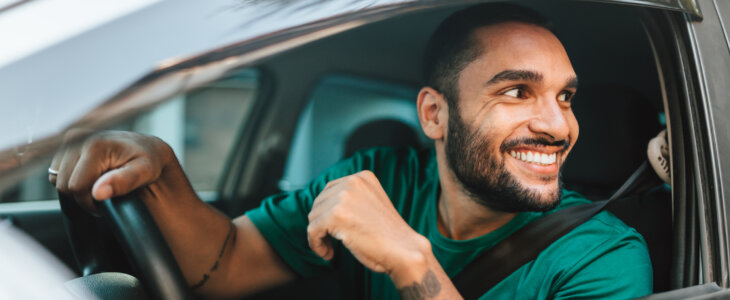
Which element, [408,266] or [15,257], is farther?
[408,266]

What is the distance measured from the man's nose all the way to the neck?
0.94 feet

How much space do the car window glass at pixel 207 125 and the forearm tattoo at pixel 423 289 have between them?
1667 millimetres

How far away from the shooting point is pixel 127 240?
107cm

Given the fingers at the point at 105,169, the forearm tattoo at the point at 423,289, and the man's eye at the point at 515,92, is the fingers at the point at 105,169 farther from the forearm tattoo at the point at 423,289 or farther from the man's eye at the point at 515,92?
the man's eye at the point at 515,92

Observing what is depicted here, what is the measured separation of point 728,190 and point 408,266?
728 millimetres

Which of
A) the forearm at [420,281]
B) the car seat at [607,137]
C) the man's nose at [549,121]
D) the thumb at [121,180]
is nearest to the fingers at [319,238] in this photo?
the forearm at [420,281]

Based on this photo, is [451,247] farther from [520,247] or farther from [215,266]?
[215,266]

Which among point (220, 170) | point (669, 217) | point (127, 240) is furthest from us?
point (220, 170)

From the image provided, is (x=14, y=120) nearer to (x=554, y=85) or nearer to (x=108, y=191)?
(x=108, y=191)

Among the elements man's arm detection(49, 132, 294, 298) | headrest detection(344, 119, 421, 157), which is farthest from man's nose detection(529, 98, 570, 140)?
headrest detection(344, 119, 421, 157)

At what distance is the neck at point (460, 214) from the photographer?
65.8 inches

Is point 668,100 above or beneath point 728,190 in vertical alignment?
above

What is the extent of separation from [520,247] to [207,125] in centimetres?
408

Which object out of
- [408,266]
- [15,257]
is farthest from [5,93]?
[408,266]
